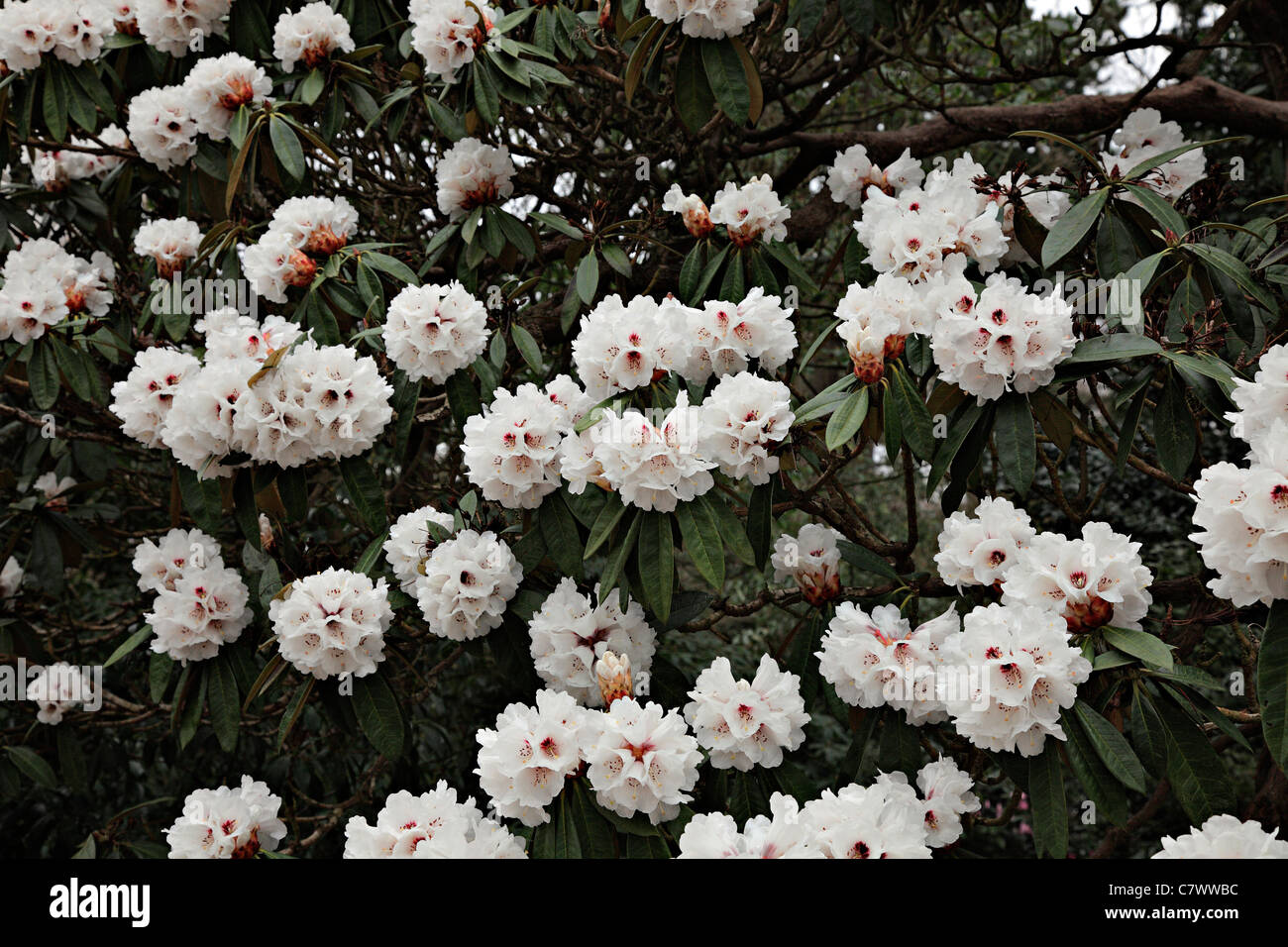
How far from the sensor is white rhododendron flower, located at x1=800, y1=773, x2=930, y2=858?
1.27 meters

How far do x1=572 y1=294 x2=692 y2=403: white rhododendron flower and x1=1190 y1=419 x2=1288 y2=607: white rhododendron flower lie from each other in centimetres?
80

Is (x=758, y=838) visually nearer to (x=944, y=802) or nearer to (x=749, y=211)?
(x=944, y=802)

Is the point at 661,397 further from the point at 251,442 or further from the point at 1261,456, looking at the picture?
the point at 1261,456

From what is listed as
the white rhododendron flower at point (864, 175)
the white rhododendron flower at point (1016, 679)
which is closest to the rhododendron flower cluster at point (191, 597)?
the white rhododendron flower at point (1016, 679)

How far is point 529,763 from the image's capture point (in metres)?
1.39

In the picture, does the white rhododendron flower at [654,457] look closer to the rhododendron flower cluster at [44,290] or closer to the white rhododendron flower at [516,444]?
the white rhododendron flower at [516,444]

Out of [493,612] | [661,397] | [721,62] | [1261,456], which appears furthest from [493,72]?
[1261,456]

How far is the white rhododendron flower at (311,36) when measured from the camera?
2.23 m

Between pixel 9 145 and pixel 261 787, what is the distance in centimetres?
178

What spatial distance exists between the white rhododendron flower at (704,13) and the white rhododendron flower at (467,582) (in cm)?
103

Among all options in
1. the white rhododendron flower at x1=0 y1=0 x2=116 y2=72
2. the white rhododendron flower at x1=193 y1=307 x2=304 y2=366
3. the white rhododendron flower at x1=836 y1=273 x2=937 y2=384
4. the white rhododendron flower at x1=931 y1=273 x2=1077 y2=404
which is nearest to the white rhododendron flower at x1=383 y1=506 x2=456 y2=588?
the white rhododendron flower at x1=193 y1=307 x2=304 y2=366

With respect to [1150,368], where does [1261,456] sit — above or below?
below

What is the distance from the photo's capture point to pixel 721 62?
6.36 ft

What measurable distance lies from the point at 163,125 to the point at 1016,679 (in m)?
2.12
